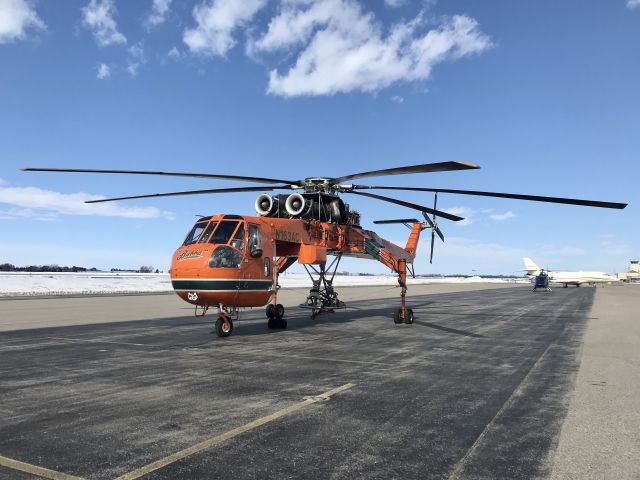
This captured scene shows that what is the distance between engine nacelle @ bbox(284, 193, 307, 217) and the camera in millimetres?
16734

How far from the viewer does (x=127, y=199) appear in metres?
14.9

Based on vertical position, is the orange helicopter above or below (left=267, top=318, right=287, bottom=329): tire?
above

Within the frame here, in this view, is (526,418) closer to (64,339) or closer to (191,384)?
(191,384)

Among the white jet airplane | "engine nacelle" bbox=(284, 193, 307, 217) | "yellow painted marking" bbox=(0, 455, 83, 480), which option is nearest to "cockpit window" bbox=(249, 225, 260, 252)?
"engine nacelle" bbox=(284, 193, 307, 217)

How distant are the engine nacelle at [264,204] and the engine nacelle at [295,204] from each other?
65 cm

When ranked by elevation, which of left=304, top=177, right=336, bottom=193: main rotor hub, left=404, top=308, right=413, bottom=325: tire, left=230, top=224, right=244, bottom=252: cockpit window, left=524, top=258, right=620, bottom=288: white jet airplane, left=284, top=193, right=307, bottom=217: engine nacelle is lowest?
left=404, top=308, right=413, bottom=325: tire

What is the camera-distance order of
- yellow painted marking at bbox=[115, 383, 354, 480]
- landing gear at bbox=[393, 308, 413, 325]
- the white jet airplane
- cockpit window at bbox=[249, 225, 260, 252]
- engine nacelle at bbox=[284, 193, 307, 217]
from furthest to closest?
the white jet airplane < landing gear at bbox=[393, 308, 413, 325] < engine nacelle at bbox=[284, 193, 307, 217] < cockpit window at bbox=[249, 225, 260, 252] < yellow painted marking at bbox=[115, 383, 354, 480]

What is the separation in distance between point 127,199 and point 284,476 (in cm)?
1281

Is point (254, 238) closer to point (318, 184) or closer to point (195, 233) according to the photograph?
point (195, 233)

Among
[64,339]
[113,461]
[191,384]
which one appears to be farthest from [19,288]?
[113,461]

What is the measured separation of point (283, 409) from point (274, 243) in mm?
9483

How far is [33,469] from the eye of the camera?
4215 millimetres

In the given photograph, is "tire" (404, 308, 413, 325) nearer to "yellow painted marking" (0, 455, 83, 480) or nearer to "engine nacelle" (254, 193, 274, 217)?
"engine nacelle" (254, 193, 274, 217)

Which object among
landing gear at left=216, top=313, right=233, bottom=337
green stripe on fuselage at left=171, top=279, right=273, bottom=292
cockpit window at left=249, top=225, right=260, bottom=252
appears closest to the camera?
green stripe on fuselage at left=171, top=279, right=273, bottom=292
